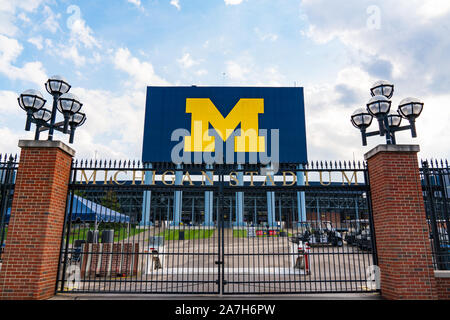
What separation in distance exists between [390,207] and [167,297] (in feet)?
19.3

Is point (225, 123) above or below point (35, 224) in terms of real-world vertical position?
above

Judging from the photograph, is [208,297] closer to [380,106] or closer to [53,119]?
[53,119]

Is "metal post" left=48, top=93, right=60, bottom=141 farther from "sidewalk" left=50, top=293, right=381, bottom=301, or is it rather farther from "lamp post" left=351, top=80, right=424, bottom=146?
"lamp post" left=351, top=80, right=424, bottom=146

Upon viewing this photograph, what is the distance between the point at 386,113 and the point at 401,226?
2865 mm

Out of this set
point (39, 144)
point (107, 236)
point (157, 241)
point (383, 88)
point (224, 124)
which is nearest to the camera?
point (39, 144)

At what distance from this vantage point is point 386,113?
7527mm

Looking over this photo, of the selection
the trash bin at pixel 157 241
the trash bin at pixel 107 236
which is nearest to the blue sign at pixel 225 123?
the trash bin at pixel 157 241

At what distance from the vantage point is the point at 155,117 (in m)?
35.1

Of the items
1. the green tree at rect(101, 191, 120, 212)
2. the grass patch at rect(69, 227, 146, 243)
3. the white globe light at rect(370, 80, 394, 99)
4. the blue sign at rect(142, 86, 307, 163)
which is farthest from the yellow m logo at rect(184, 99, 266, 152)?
the white globe light at rect(370, 80, 394, 99)

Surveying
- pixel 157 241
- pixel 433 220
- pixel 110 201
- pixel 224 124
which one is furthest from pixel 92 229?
pixel 433 220

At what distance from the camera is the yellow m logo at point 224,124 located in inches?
1324

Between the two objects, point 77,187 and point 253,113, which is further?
point 253,113

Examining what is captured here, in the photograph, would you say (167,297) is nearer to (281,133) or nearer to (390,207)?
(390,207)
